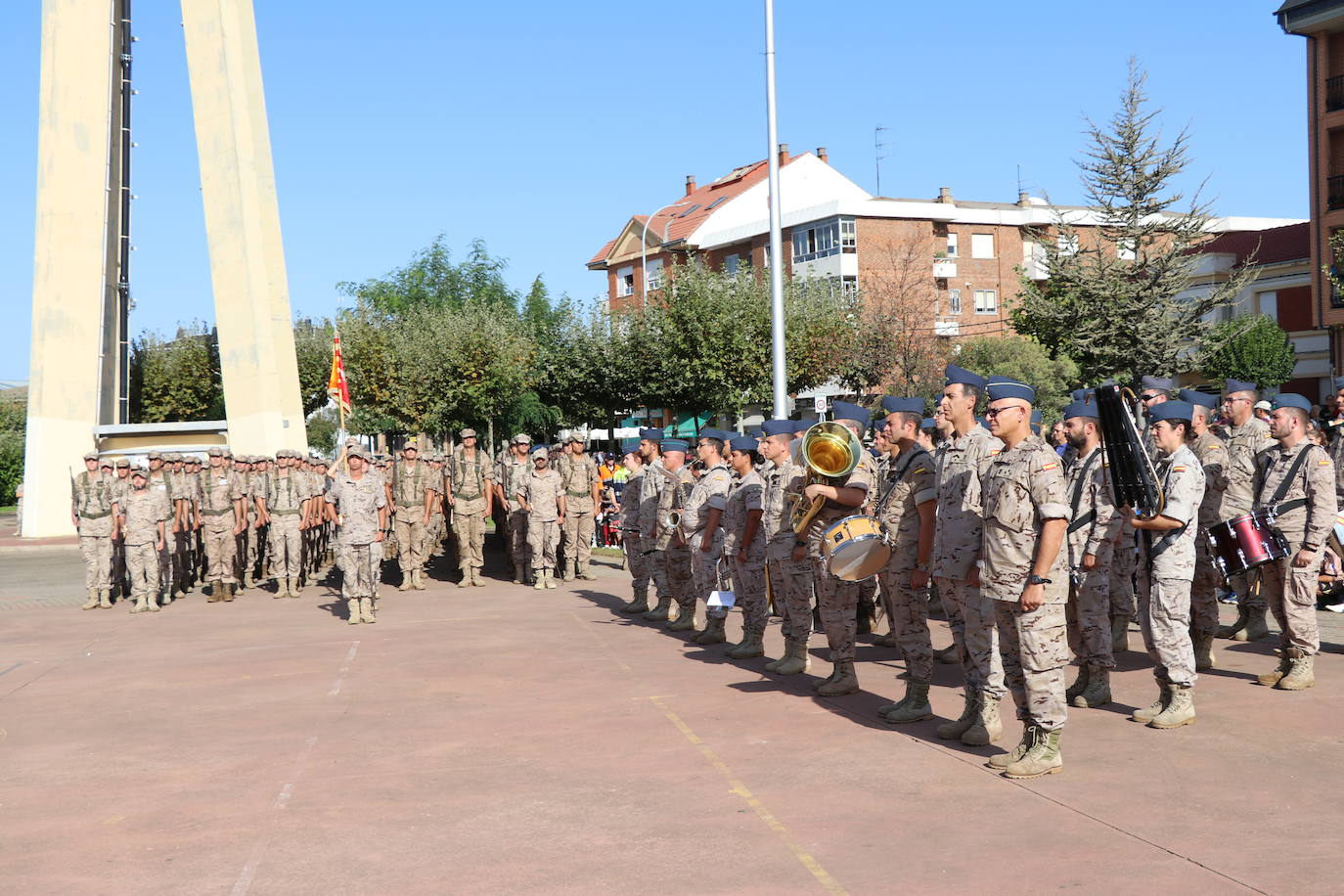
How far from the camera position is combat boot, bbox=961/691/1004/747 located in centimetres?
735

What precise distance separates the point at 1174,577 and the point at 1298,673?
1649 mm

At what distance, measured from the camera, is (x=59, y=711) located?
9.59 m

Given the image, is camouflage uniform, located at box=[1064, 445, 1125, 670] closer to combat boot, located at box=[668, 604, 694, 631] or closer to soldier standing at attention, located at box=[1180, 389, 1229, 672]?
soldier standing at attention, located at box=[1180, 389, 1229, 672]

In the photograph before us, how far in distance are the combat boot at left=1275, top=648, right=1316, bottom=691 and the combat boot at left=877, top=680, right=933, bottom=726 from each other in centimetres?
262

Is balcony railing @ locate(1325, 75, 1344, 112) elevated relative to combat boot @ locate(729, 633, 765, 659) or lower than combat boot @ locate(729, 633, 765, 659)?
elevated

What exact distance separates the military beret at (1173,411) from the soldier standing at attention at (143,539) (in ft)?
42.5

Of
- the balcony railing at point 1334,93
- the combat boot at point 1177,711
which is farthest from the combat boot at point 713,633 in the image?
the balcony railing at point 1334,93

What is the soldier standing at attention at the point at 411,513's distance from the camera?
1792cm

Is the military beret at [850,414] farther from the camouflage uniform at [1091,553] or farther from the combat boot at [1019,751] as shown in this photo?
the combat boot at [1019,751]

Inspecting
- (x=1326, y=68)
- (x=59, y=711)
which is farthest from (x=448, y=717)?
(x=1326, y=68)

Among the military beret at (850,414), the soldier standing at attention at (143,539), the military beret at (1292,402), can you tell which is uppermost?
the military beret at (850,414)

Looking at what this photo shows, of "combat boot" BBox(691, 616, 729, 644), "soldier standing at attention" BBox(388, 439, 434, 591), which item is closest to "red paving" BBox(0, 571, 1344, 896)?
"combat boot" BBox(691, 616, 729, 644)

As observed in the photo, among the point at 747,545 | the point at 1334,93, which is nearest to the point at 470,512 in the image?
the point at 747,545

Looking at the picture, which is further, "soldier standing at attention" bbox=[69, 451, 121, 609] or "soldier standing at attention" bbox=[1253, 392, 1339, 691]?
"soldier standing at attention" bbox=[69, 451, 121, 609]
